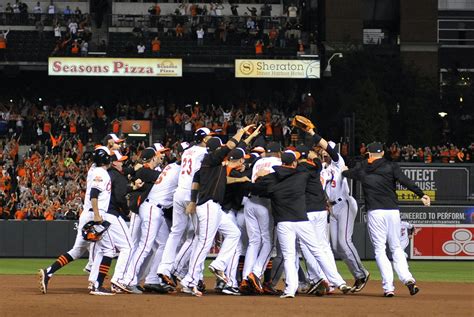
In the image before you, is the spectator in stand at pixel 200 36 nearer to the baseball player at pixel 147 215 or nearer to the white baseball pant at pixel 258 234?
the baseball player at pixel 147 215

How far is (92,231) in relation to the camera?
15078 millimetres

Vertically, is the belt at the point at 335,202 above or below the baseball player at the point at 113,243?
above

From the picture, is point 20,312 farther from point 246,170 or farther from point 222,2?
point 222,2

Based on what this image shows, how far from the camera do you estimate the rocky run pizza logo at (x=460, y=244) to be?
2922 cm

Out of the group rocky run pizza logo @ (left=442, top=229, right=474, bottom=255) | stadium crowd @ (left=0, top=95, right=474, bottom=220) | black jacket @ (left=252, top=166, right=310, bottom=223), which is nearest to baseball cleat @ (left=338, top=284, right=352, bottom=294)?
black jacket @ (left=252, top=166, right=310, bottom=223)

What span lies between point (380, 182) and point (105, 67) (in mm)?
29431

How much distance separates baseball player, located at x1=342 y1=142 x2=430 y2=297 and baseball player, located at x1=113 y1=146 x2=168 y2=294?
2882 mm

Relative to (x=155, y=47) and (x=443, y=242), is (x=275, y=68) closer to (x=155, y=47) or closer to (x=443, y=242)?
(x=155, y=47)

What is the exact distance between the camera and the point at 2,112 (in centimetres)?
4391

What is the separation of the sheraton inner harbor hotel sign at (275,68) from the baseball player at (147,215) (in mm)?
28476

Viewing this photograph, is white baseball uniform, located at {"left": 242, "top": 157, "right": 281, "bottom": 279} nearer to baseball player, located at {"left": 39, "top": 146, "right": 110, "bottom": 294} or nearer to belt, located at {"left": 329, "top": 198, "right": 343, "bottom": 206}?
belt, located at {"left": 329, "top": 198, "right": 343, "bottom": 206}

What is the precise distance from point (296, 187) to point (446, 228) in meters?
14.6

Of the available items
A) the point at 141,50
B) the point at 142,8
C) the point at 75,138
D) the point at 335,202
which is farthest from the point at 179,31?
the point at 335,202

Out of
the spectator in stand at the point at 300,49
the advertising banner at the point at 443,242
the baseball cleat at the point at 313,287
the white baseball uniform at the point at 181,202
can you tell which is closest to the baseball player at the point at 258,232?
the baseball cleat at the point at 313,287
